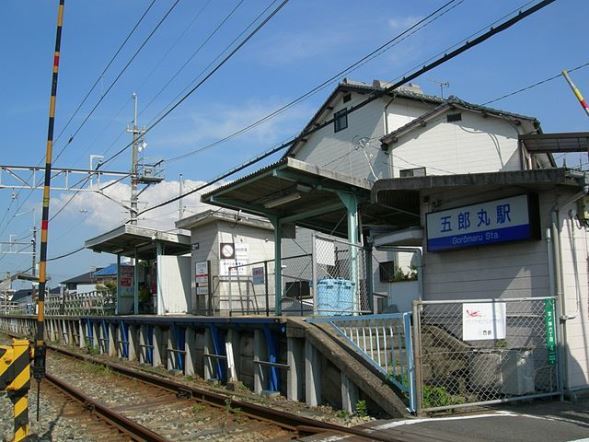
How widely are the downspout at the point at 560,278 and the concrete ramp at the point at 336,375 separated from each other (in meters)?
2.79

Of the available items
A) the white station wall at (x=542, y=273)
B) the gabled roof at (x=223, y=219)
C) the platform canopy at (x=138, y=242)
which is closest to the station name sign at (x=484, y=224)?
the white station wall at (x=542, y=273)

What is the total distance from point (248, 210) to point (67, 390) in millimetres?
6239

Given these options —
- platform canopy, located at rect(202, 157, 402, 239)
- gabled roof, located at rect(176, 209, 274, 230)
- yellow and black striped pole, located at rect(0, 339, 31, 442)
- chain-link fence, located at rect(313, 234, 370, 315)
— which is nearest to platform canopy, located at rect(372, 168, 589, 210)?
platform canopy, located at rect(202, 157, 402, 239)

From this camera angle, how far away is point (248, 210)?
629 inches

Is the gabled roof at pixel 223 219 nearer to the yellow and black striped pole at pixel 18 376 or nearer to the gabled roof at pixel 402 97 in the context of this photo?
the gabled roof at pixel 402 97

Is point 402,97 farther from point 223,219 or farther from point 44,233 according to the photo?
point 44,233

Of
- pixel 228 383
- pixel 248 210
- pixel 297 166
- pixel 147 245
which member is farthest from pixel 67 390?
pixel 147 245

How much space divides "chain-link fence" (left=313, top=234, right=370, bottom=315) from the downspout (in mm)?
4207

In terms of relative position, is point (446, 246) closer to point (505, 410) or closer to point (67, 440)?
point (505, 410)

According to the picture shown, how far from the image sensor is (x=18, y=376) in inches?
257

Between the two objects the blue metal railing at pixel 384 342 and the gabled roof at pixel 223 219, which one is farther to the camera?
the gabled roof at pixel 223 219

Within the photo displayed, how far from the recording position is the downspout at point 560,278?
9203 millimetres

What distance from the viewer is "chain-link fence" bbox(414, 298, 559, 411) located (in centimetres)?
862

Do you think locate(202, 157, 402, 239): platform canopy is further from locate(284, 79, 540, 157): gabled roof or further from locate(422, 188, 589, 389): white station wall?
locate(284, 79, 540, 157): gabled roof
